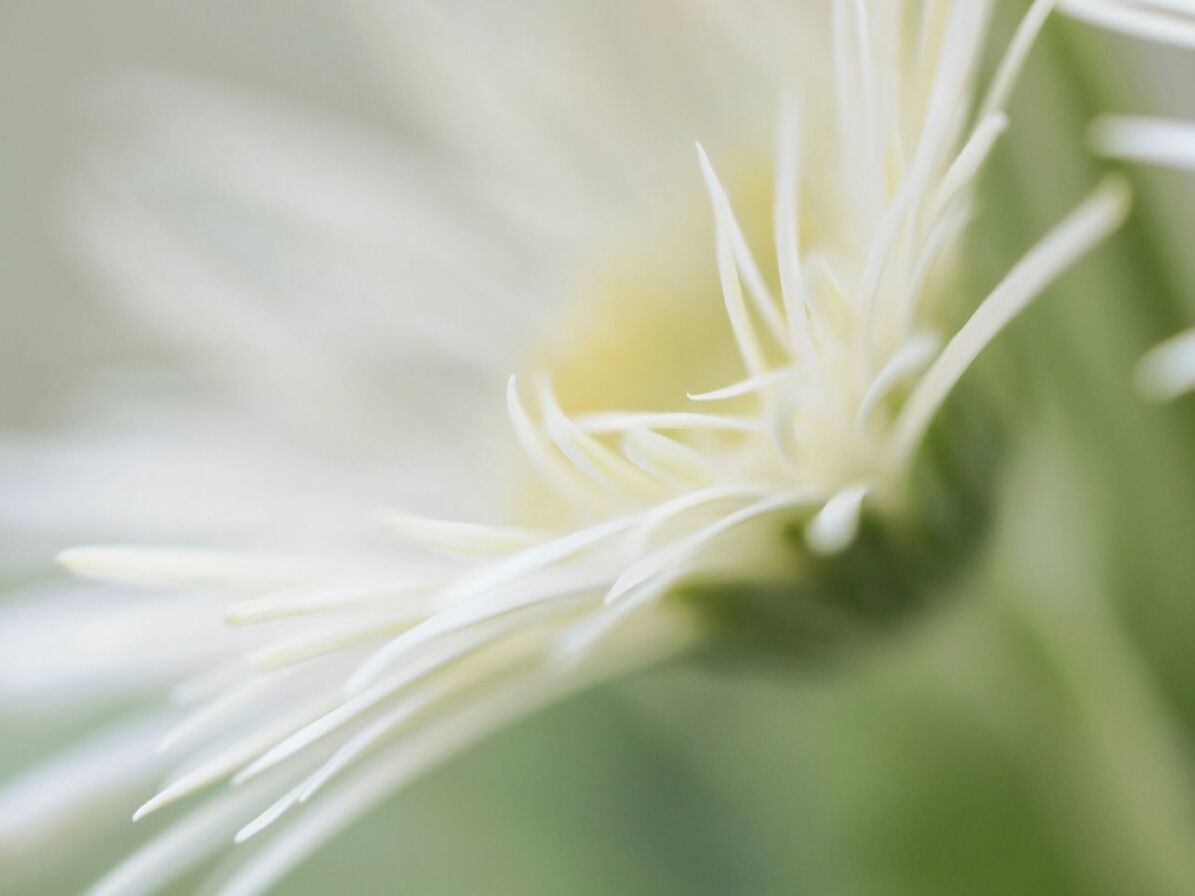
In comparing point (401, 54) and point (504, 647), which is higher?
point (401, 54)

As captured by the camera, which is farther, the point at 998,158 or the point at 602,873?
the point at 602,873

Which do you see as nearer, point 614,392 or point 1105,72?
point 1105,72

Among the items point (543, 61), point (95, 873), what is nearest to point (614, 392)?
point (543, 61)

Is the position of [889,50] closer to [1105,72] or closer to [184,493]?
[1105,72]

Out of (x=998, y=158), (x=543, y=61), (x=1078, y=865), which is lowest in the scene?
(x=1078, y=865)

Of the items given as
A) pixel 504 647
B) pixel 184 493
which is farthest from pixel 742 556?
pixel 184 493

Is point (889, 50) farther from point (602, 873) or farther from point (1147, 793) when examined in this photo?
point (602, 873)
